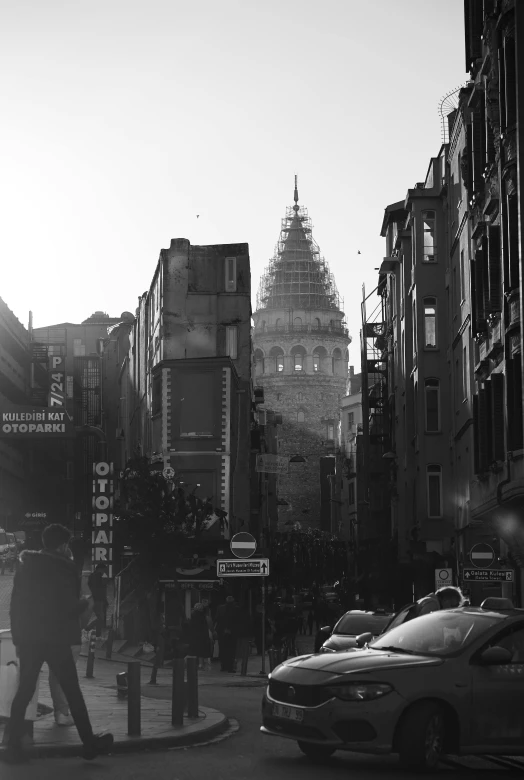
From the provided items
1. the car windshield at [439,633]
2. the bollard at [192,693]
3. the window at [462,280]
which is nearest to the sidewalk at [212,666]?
the bollard at [192,693]

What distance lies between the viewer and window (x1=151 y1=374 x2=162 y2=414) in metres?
56.4

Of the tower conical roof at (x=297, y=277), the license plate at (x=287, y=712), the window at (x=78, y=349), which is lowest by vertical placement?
the license plate at (x=287, y=712)

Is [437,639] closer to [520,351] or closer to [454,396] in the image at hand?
[520,351]

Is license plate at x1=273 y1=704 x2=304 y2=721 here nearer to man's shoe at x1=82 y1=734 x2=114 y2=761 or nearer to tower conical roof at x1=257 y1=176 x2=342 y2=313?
man's shoe at x1=82 y1=734 x2=114 y2=761

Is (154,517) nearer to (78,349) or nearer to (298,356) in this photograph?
(78,349)

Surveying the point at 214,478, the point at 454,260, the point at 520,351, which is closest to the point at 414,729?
the point at 520,351

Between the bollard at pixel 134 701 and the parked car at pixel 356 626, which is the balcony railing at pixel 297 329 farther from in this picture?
the bollard at pixel 134 701

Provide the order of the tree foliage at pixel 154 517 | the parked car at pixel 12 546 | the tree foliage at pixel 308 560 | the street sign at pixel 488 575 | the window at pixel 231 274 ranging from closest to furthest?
1. the street sign at pixel 488 575
2. the tree foliage at pixel 154 517
3. the window at pixel 231 274
4. the parked car at pixel 12 546
5. the tree foliage at pixel 308 560

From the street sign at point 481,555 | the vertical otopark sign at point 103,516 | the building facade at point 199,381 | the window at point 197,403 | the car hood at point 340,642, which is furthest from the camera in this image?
the window at point 197,403

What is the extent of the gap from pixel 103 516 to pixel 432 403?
13132 mm

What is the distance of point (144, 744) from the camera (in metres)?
13.2

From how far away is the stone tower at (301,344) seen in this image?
17012 centimetres

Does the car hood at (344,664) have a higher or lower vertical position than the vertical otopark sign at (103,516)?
lower

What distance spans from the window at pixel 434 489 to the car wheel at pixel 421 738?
A: 121 ft
